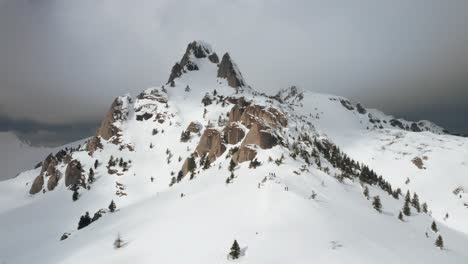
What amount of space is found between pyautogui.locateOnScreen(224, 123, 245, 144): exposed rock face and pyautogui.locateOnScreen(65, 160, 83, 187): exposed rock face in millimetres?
76593

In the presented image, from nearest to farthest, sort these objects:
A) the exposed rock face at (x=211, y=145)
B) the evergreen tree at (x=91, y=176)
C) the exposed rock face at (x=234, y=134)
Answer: the exposed rock face at (x=211, y=145)
the exposed rock face at (x=234, y=134)
the evergreen tree at (x=91, y=176)

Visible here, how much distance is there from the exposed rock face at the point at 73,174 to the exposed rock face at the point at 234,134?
251 ft

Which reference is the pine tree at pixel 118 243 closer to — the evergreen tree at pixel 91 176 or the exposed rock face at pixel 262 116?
the exposed rock face at pixel 262 116

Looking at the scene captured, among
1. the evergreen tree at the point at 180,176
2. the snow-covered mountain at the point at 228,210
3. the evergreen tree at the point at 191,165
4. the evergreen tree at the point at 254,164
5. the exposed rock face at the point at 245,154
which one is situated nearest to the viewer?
the snow-covered mountain at the point at 228,210

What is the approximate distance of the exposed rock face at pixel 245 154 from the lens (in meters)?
126

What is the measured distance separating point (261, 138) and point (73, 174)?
102831 mm

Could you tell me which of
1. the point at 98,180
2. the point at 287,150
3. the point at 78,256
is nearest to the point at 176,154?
the point at 98,180

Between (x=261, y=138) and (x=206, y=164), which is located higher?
(x=261, y=138)

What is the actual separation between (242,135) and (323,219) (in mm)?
86742

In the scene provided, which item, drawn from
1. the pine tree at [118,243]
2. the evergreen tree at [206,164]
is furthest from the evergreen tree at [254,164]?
the pine tree at [118,243]

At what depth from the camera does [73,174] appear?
18038 centimetres

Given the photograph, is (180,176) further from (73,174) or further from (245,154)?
(73,174)

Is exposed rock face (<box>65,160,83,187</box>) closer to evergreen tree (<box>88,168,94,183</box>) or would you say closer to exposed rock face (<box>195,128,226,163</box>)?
evergreen tree (<box>88,168,94,183</box>)

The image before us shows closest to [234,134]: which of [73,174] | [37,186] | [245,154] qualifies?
[245,154]
